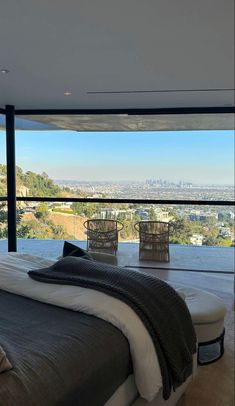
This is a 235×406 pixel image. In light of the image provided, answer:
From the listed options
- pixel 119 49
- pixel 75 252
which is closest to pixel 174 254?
pixel 75 252

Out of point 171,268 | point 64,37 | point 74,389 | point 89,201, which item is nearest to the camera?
point 74,389

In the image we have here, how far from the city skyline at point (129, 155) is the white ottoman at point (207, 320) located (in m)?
2.69

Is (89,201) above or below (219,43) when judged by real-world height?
below

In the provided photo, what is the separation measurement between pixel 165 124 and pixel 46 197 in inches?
81.6

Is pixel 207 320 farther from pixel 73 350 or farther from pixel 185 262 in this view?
pixel 185 262

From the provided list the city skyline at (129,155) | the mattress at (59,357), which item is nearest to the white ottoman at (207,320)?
the mattress at (59,357)

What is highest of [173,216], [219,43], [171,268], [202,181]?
[219,43]

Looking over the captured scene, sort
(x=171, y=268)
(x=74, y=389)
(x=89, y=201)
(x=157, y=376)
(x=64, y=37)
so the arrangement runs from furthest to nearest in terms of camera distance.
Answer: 1. (x=89, y=201)
2. (x=171, y=268)
3. (x=64, y=37)
4. (x=157, y=376)
5. (x=74, y=389)

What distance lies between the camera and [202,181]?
5043mm

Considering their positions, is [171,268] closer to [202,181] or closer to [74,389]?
[202,181]

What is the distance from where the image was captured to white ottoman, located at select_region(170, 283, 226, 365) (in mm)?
2393

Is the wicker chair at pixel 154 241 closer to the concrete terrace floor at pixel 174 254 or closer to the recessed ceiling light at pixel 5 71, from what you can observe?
the concrete terrace floor at pixel 174 254

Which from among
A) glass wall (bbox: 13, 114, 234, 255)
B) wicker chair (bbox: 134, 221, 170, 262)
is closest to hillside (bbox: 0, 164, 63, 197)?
glass wall (bbox: 13, 114, 234, 255)

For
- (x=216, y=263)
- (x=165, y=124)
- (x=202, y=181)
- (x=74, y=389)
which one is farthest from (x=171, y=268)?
(x=74, y=389)
